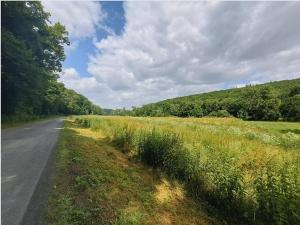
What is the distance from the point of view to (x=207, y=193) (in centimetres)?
641

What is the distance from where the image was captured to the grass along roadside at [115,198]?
16.3 feet

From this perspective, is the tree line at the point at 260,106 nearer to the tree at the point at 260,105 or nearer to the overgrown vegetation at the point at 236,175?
the tree at the point at 260,105

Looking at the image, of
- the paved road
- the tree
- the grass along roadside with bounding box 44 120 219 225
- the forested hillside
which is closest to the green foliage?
the forested hillside

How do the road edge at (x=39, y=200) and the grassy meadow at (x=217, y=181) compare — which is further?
the grassy meadow at (x=217, y=181)

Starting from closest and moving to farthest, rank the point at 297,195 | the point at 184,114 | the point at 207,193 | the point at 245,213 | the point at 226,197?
the point at 297,195 → the point at 245,213 → the point at 226,197 → the point at 207,193 → the point at 184,114

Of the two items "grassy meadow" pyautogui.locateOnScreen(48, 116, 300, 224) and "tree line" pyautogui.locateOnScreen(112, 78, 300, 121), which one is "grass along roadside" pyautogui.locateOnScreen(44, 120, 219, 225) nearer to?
"grassy meadow" pyautogui.locateOnScreen(48, 116, 300, 224)

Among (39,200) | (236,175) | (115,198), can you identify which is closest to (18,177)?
(39,200)

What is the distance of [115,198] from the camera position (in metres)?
6.03

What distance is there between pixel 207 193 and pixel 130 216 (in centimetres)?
221

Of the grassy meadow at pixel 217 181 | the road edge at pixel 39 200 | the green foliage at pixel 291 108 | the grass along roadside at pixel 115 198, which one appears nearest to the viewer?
the road edge at pixel 39 200

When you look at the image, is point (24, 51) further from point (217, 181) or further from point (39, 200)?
point (217, 181)

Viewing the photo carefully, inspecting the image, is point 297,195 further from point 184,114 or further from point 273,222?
point 184,114

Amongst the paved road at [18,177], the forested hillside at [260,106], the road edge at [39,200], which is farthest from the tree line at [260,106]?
the road edge at [39,200]

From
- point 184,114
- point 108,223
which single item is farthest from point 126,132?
point 184,114
